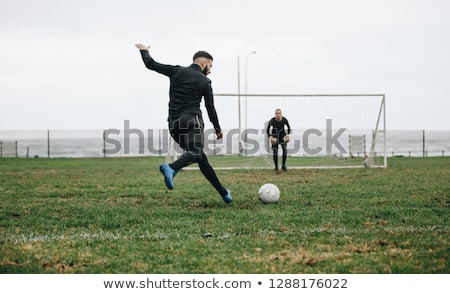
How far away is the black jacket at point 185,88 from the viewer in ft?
23.7

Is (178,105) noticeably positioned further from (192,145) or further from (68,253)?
(68,253)

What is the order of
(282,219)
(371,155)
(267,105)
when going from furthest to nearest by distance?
(267,105), (371,155), (282,219)

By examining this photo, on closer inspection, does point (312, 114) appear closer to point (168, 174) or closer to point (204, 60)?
point (204, 60)

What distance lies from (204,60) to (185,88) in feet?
1.92

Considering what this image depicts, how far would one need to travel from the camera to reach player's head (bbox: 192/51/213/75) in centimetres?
752

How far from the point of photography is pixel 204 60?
754 cm

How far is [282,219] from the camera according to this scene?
6402 millimetres

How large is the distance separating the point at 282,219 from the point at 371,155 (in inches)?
568

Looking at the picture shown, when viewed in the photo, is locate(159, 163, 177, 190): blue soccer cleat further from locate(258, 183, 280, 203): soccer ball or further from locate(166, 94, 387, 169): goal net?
locate(166, 94, 387, 169): goal net

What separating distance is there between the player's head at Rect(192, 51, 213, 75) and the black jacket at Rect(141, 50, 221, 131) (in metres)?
0.14

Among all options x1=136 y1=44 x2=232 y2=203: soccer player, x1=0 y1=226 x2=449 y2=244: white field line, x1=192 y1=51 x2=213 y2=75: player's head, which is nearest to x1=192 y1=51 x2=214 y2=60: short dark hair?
x1=192 y1=51 x2=213 y2=75: player's head
